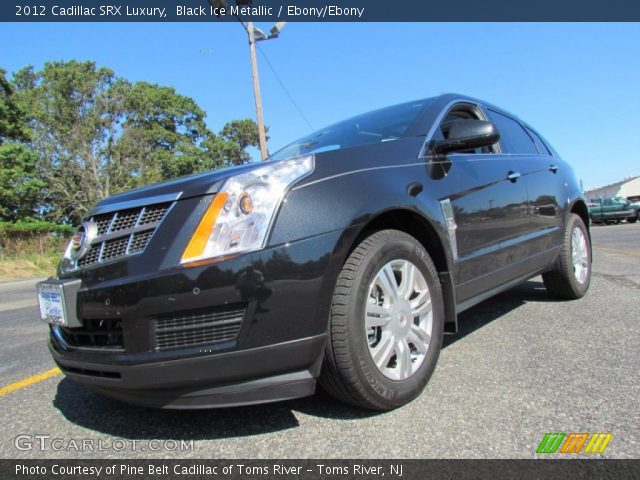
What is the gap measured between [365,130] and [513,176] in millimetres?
1185

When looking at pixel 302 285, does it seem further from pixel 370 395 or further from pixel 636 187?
pixel 636 187

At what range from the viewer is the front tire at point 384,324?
6.12 feet

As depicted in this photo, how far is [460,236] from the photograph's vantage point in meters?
2.64

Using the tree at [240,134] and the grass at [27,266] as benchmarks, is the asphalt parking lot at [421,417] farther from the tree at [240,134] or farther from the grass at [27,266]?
the tree at [240,134]

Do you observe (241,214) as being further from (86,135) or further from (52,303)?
(86,135)

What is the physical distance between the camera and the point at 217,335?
170 cm

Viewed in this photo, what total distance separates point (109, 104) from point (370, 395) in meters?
29.4

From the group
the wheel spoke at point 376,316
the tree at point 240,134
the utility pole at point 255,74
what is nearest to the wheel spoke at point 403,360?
the wheel spoke at point 376,316

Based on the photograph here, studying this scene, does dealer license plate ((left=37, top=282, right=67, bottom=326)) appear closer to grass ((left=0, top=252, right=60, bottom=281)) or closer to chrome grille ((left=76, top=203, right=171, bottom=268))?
chrome grille ((left=76, top=203, right=171, bottom=268))

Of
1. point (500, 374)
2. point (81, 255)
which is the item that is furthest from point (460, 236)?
point (81, 255)

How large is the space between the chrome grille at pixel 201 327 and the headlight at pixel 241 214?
0.22 meters

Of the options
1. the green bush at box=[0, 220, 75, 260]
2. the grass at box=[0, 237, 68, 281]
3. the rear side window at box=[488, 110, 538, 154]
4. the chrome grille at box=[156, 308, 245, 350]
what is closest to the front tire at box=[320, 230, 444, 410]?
the chrome grille at box=[156, 308, 245, 350]

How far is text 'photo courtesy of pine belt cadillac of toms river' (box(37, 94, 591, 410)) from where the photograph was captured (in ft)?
5.56

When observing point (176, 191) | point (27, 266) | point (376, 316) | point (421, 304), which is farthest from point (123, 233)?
point (27, 266)
